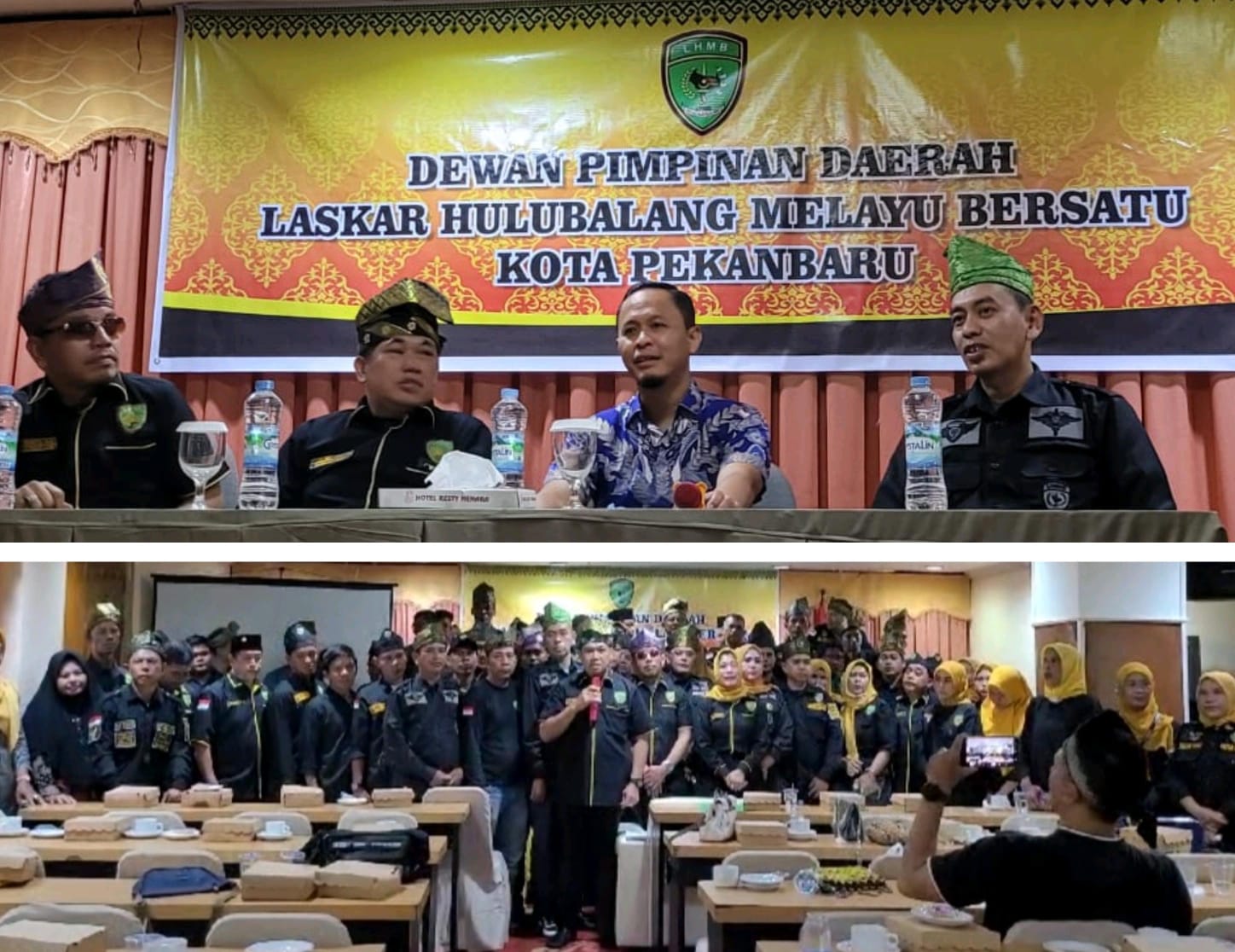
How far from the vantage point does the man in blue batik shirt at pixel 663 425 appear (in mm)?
2285

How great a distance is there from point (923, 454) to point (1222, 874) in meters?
0.72

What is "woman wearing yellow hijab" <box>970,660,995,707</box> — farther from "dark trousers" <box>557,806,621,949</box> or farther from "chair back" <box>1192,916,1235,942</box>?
"dark trousers" <box>557,806,621,949</box>

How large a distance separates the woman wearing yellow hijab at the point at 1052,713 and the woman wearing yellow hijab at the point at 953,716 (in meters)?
0.06

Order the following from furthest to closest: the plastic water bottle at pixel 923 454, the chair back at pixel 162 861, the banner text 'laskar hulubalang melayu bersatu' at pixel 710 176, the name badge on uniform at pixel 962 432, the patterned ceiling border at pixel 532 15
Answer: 1. the patterned ceiling border at pixel 532 15
2. the banner text 'laskar hulubalang melayu bersatu' at pixel 710 176
3. the name badge on uniform at pixel 962 432
4. the plastic water bottle at pixel 923 454
5. the chair back at pixel 162 861

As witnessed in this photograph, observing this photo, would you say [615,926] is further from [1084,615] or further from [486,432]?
[486,432]

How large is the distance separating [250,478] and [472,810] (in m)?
0.64

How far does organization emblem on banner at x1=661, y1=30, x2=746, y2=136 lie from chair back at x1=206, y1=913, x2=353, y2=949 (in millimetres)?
3152

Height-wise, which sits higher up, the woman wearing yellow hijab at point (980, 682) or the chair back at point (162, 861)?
the woman wearing yellow hijab at point (980, 682)

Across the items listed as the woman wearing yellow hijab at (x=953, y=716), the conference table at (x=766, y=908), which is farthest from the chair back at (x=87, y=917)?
→ the woman wearing yellow hijab at (x=953, y=716)

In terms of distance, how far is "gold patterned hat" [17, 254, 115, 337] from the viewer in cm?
245

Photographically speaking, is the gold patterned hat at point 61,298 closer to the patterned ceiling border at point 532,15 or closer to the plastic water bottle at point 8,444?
the plastic water bottle at point 8,444

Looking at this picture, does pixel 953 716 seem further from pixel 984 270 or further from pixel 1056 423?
pixel 984 270

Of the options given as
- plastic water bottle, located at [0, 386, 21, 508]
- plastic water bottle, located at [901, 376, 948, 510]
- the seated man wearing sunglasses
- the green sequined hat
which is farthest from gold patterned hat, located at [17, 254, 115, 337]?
the green sequined hat

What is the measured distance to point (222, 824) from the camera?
169 cm
